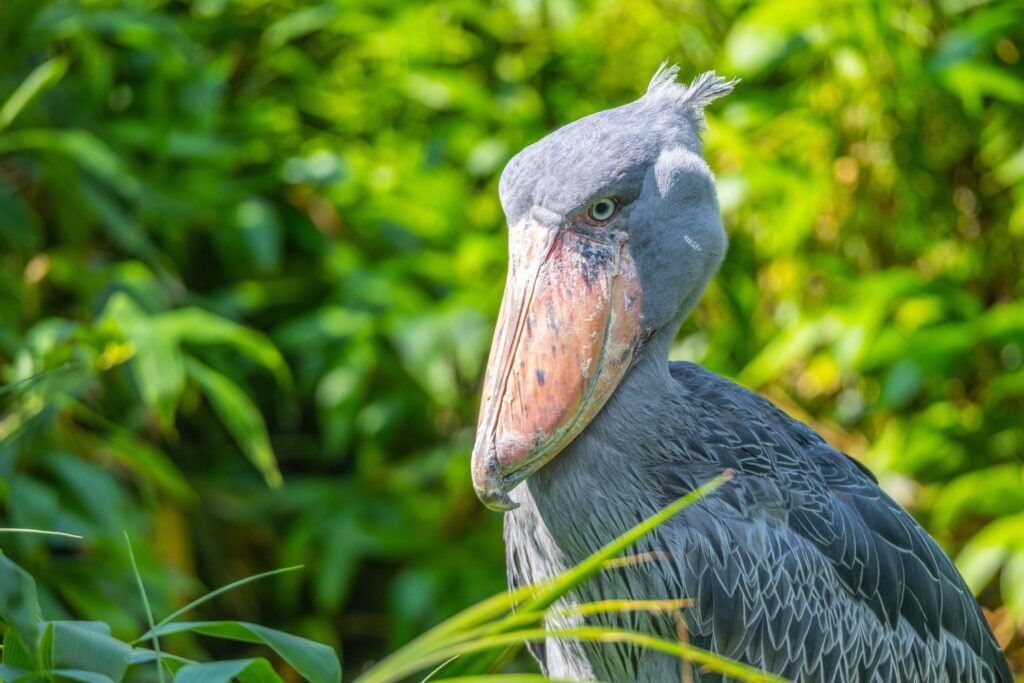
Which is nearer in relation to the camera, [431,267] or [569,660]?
[569,660]

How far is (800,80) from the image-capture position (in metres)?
3.59

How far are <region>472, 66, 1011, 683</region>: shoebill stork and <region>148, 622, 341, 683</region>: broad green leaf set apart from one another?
43 centimetres

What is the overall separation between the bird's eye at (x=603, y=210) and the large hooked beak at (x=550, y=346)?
18mm

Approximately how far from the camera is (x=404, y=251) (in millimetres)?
3801

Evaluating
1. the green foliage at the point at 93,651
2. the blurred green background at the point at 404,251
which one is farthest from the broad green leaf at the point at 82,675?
the blurred green background at the point at 404,251

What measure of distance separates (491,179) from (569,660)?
2.00m

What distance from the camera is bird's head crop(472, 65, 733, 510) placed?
1.71 meters

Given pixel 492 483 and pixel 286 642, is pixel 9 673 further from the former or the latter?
pixel 492 483

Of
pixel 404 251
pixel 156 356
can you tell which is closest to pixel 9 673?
pixel 156 356

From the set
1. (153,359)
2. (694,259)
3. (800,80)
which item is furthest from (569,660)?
(800,80)

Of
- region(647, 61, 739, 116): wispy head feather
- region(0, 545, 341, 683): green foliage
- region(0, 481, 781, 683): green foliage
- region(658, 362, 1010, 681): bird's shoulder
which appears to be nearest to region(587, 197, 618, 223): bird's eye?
region(647, 61, 739, 116): wispy head feather

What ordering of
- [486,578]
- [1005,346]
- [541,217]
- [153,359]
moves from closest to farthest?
[541,217], [153,359], [1005,346], [486,578]

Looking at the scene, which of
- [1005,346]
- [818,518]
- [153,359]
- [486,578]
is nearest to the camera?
[818,518]

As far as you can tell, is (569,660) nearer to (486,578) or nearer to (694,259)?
(694,259)
